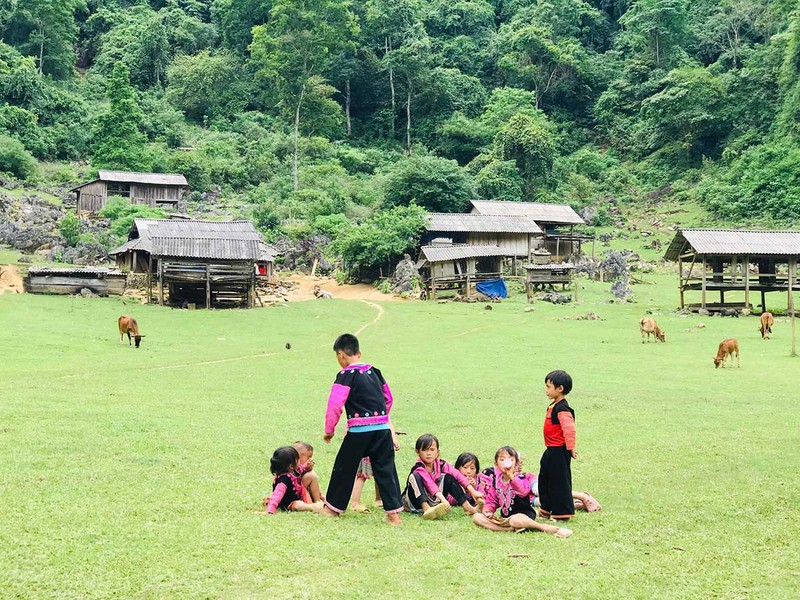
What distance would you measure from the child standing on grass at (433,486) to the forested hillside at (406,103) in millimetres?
39815

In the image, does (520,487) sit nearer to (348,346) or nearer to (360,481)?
(360,481)

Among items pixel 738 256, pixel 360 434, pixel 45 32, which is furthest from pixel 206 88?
pixel 360 434

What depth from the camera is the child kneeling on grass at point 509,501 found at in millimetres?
8062

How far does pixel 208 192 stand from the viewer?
6831cm

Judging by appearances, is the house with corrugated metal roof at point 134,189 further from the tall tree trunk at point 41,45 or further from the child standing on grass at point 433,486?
Result: the child standing on grass at point 433,486

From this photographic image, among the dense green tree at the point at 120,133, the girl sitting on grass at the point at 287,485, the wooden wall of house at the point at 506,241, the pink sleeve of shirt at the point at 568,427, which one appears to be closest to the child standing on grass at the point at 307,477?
the girl sitting on grass at the point at 287,485

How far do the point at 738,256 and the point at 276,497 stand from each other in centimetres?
3575

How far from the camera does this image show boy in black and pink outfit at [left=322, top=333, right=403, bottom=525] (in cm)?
824

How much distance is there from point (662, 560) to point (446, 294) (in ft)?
133

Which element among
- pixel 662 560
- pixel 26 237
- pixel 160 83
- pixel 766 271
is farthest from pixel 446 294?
pixel 160 83

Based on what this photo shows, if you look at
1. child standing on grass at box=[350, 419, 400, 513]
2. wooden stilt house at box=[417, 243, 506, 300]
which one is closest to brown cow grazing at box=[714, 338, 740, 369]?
child standing on grass at box=[350, 419, 400, 513]

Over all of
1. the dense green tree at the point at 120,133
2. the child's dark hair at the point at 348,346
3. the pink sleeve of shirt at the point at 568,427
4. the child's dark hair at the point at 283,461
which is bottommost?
the child's dark hair at the point at 283,461

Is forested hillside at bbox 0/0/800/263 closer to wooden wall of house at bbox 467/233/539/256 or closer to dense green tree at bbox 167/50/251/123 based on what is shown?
dense green tree at bbox 167/50/251/123

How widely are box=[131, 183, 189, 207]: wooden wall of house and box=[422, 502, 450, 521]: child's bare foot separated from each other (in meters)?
58.2
